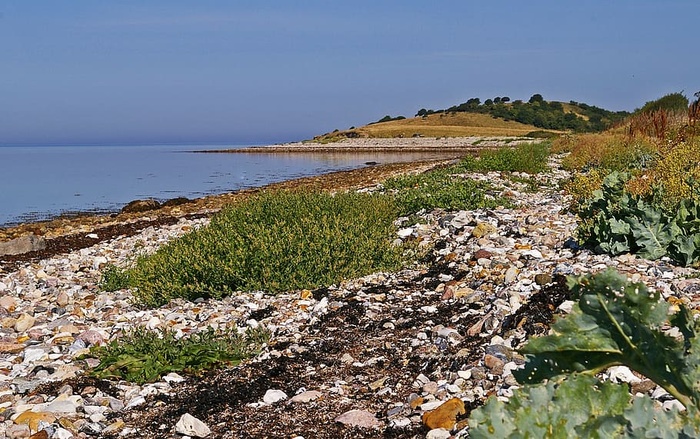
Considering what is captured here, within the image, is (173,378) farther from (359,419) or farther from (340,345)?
(359,419)

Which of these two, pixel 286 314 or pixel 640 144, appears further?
pixel 640 144

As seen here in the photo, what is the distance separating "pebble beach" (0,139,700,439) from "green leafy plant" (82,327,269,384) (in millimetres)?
95

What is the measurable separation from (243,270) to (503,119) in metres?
95.4

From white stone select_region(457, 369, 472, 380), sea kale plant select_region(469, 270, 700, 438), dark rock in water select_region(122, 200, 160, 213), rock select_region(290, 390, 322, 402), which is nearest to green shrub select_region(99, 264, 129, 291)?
rock select_region(290, 390, 322, 402)

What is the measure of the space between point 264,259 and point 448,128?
82.5 meters

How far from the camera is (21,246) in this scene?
501 inches

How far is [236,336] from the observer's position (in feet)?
18.0

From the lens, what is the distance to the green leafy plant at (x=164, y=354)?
4.87 metres

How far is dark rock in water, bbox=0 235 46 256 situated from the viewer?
12.5 meters

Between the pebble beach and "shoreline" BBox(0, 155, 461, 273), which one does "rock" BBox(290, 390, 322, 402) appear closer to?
Answer: the pebble beach

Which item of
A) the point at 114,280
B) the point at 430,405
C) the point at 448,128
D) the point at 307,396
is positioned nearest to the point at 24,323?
the point at 114,280

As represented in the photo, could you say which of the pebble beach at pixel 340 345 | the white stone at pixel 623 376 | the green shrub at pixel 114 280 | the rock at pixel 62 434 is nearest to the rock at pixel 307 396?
the pebble beach at pixel 340 345

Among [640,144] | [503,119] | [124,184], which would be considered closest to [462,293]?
[640,144]

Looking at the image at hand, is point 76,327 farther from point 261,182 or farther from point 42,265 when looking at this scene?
point 261,182
